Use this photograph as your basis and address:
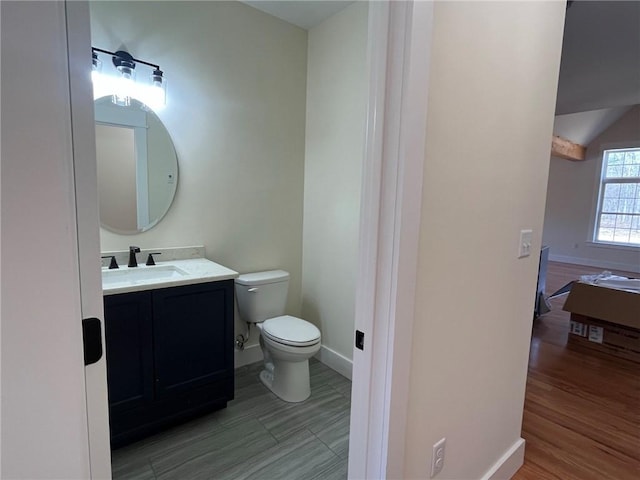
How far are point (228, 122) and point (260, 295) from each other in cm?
117

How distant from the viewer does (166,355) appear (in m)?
1.74

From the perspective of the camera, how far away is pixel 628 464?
172 centimetres

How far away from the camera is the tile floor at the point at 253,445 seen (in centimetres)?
160

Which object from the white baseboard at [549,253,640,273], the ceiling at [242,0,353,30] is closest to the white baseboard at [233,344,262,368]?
the ceiling at [242,0,353,30]

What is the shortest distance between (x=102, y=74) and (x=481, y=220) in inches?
78.5

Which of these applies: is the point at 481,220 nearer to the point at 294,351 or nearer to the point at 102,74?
the point at 294,351

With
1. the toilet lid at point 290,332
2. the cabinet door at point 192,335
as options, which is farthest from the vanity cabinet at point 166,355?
the toilet lid at point 290,332

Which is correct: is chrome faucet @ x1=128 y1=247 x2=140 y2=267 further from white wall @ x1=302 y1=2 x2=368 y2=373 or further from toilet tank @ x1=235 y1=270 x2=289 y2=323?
white wall @ x1=302 y1=2 x2=368 y2=373

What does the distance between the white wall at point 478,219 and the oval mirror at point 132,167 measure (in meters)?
1.71

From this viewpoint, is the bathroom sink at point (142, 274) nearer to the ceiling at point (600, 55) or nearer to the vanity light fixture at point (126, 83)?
the vanity light fixture at point (126, 83)

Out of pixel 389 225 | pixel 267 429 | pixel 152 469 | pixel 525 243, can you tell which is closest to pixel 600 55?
pixel 525 243

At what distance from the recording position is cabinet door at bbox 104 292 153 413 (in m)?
1.56

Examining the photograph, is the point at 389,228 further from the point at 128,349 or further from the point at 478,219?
the point at 128,349

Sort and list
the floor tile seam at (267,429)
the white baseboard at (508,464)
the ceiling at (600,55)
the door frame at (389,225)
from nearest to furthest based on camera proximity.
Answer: the door frame at (389,225) < the white baseboard at (508,464) < the floor tile seam at (267,429) < the ceiling at (600,55)
